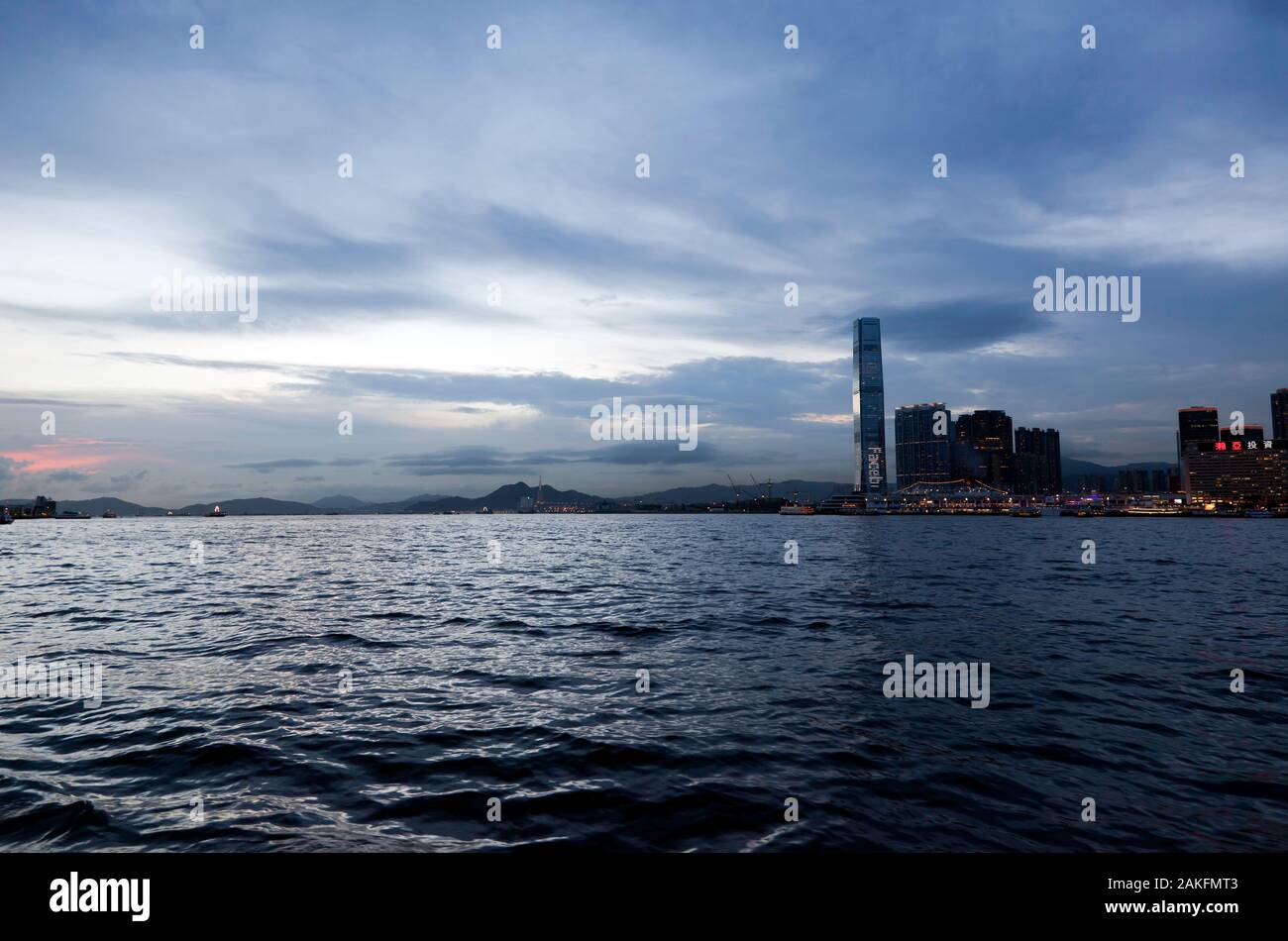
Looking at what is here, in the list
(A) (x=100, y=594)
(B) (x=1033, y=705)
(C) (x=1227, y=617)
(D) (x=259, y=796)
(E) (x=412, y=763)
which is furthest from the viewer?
(A) (x=100, y=594)

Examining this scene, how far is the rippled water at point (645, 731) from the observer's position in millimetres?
9578

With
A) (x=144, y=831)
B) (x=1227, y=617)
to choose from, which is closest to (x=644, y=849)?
(x=144, y=831)

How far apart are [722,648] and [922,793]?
12134 millimetres

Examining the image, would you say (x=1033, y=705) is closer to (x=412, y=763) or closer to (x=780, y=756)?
(x=780, y=756)

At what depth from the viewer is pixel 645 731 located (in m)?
14.0

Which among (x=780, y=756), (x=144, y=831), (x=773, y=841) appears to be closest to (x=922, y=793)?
(x=780, y=756)

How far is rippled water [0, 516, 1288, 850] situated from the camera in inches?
377

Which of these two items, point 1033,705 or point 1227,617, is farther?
point 1227,617

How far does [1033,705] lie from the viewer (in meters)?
16.0

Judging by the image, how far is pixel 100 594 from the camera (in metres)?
38.6
